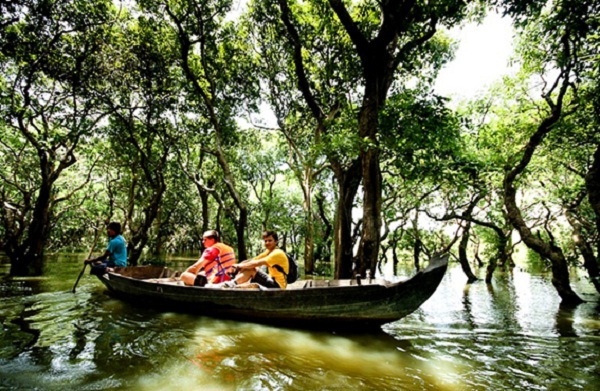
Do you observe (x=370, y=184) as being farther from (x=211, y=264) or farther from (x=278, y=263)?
(x=211, y=264)

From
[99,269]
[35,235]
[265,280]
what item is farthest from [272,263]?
[35,235]

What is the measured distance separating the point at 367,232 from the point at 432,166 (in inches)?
→ 88.1

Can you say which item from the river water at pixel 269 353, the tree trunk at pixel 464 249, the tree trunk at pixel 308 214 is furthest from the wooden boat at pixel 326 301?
the tree trunk at pixel 464 249

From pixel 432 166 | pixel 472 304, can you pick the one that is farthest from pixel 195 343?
pixel 472 304

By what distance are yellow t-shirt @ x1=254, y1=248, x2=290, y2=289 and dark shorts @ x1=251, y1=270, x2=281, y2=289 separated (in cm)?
8

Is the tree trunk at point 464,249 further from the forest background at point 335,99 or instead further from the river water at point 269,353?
the river water at point 269,353

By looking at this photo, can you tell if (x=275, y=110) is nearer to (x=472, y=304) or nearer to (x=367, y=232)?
(x=367, y=232)

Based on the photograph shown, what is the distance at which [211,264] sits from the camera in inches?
289

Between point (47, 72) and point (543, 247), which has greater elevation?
point (47, 72)

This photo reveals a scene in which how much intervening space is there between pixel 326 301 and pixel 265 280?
173 cm

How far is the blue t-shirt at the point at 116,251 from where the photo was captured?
9438 millimetres

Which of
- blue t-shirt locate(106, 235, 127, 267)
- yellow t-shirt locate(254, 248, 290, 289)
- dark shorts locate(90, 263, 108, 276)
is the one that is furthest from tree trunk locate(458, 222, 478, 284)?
dark shorts locate(90, 263, 108, 276)

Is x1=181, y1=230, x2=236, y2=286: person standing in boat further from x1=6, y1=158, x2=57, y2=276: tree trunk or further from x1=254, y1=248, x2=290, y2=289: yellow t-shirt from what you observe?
x1=6, y1=158, x2=57, y2=276: tree trunk

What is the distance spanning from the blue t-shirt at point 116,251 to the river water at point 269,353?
166 centimetres
